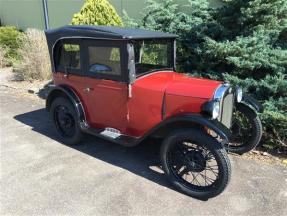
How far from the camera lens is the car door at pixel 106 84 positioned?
153 inches

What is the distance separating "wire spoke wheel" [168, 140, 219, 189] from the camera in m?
3.43

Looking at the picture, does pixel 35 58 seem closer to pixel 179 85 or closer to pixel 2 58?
pixel 2 58

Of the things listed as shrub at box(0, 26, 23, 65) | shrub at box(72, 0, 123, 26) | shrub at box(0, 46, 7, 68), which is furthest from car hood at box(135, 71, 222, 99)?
shrub at box(0, 26, 23, 65)

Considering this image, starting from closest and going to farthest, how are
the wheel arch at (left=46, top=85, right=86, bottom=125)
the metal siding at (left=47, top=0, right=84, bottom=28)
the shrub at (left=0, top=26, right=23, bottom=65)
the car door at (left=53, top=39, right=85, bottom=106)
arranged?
the car door at (left=53, top=39, right=85, bottom=106) < the wheel arch at (left=46, top=85, right=86, bottom=125) < the metal siding at (left=47, top=0, right=84, bottom=28) < the shrub at (left=0, top=26, right=23, bottom=65)

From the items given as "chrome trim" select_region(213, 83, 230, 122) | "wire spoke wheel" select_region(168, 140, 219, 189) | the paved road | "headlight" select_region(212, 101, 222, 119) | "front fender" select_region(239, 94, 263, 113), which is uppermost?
"chrome trim" select_region(213, 83, 230, 122)

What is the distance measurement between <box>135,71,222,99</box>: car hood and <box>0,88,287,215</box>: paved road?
1056mm

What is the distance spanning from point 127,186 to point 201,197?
0.85 meters

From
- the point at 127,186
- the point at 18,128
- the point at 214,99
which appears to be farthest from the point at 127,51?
the point at 18,128

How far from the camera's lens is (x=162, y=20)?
6.39 meters

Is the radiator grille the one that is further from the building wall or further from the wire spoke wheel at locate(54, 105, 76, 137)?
the building wall

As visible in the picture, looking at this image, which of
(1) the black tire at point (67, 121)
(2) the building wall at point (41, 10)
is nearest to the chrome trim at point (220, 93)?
(1) the black tire at point (67, 121)

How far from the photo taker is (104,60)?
4031 mm

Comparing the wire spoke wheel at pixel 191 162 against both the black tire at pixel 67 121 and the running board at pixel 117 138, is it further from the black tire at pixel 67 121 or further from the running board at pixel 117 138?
the black tire at pixel 67 121

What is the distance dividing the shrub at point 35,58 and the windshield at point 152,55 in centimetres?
464
